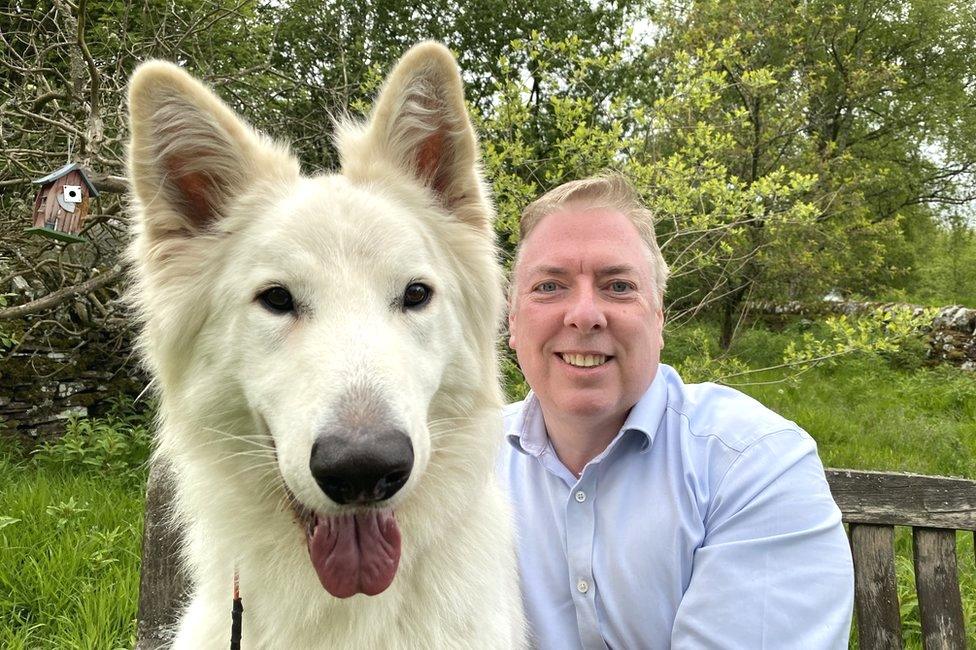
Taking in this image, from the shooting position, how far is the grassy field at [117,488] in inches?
128

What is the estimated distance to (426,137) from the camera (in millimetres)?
2100

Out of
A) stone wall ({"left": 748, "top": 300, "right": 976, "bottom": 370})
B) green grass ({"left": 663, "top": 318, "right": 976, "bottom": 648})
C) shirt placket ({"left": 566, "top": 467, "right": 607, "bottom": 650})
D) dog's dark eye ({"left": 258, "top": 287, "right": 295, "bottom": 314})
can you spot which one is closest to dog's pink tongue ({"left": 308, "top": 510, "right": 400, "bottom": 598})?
dog's dark eye ({"left": 258, "top": 287, "right": 295, "bottom": 314})

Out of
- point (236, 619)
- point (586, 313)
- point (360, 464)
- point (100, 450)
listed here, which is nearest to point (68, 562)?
point (100, 450)

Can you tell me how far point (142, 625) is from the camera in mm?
2488

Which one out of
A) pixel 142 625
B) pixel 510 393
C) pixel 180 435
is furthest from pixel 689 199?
pixel 142 625

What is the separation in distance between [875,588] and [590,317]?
4.92 ft

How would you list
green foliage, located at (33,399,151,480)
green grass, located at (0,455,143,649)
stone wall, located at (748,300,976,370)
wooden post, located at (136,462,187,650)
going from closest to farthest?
wooden post, located at (136,462,187,650) < green grass, located at (0,455,143,649) < green foliage, located at (33,399,151,480) < stone wall, located at (748,300,976,370)

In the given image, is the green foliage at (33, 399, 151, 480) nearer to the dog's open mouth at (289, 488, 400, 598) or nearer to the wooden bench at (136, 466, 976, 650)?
the wooden bench at (136, 466, 976, 650)

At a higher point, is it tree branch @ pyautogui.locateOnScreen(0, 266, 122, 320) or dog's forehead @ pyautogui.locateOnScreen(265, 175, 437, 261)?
dog's forehead @ pyautogui.locateOnScreen(265, 175, 437, 261)

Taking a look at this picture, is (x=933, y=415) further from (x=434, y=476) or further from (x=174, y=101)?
(x=174, y=101)

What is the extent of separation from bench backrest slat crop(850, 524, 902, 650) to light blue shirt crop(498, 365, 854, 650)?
26.8 inches

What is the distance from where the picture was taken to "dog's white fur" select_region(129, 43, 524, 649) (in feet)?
5.55

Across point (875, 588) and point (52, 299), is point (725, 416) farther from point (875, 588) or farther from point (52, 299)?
point (52, 299)

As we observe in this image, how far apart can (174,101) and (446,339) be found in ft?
3.42
